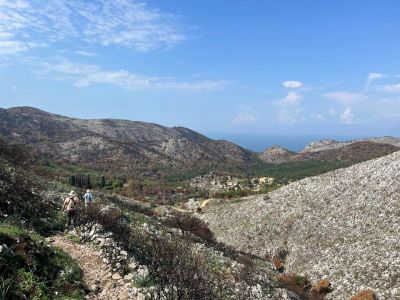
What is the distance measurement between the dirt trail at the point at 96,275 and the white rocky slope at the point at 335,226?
23.5 meters

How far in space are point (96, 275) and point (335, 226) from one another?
35277 millimetres

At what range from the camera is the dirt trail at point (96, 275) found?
1556cm

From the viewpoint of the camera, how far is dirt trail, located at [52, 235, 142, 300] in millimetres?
15562

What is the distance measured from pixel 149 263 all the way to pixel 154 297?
3.64m

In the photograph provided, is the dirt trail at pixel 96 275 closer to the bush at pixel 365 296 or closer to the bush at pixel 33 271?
the bush at pixel 33 271

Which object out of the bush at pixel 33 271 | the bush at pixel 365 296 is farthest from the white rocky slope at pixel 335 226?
the bush at pixel 33 271

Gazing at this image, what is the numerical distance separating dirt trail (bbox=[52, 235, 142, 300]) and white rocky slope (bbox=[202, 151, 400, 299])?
23472 millimetres

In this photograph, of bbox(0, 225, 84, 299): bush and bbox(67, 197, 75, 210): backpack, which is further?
bbox(67, 197, 75, 210): backpack

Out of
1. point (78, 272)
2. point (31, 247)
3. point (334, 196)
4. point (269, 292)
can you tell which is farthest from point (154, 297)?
point (334, 196)

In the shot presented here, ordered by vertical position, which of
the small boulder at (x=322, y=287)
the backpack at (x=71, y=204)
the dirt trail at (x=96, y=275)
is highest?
the backpack at (x=71, y=204)

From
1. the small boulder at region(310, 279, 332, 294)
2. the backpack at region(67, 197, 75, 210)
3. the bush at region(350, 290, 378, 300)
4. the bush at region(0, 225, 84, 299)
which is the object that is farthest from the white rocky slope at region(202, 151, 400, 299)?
the bush at region(0, 225, 84, 299)

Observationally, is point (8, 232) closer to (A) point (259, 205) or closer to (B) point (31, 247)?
(B) point (31, 247)

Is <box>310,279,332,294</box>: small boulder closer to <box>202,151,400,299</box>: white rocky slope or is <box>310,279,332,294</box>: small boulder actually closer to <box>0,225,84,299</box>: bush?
<box>202,151,400,299</box>: white rocky slope

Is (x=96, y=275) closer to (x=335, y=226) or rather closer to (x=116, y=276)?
(x=116, y=276)
